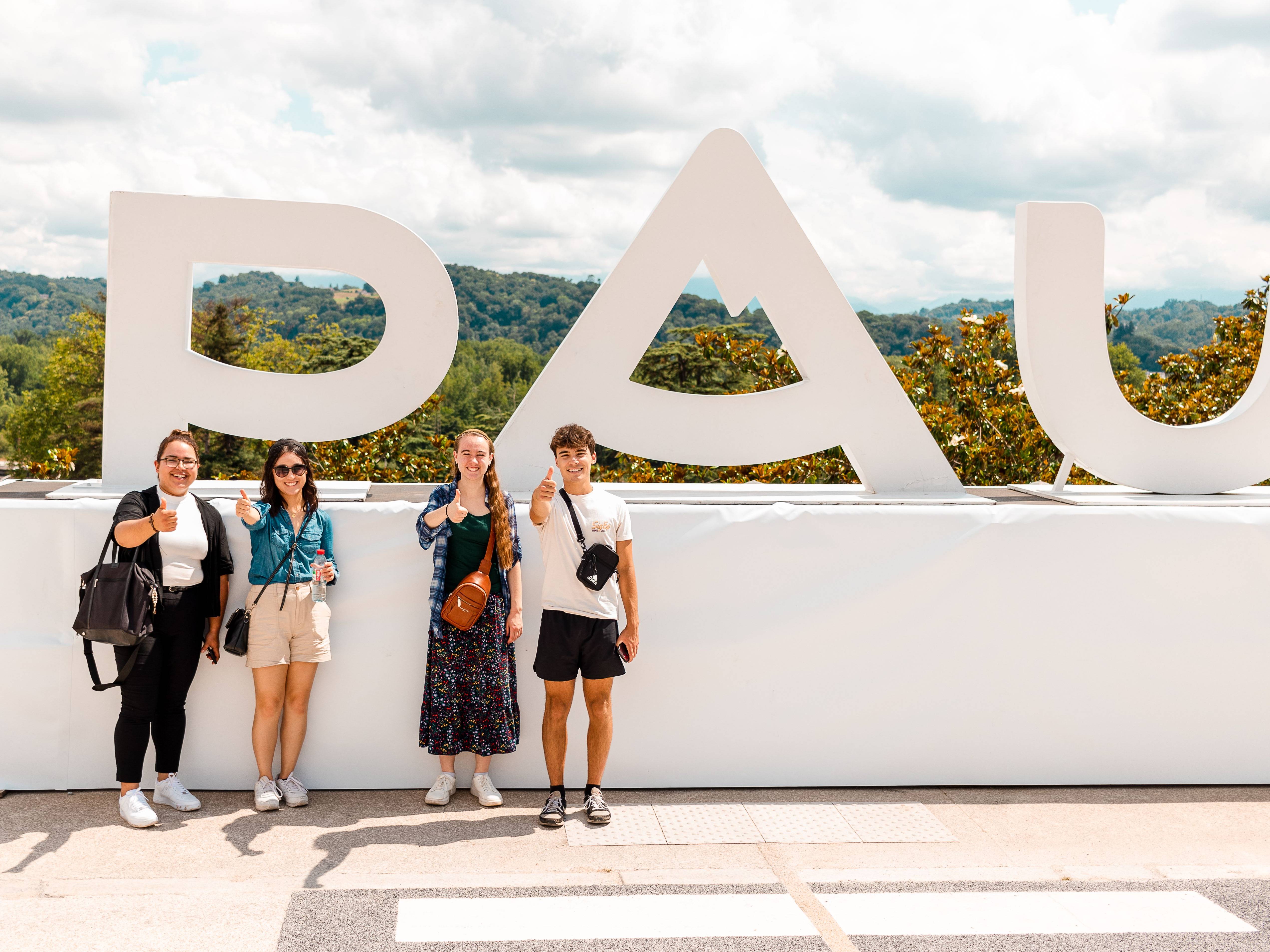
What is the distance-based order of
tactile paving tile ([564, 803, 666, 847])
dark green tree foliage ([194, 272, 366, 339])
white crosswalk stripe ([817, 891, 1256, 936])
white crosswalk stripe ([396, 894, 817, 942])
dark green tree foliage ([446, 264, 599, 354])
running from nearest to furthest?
white crosswalk stripe ([396, 894, 817, 942]), white crosswalk stripe ([817, 891, 1256, 936]), tactile paving tile ([564, 803, 666, 847]), dark green tree foliage ([194, 272, 366, 339]), dark green tree foliage ([446, 264, 599, 354])

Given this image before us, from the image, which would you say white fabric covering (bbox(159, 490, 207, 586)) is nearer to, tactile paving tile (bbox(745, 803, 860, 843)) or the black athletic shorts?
the black athletic shorts

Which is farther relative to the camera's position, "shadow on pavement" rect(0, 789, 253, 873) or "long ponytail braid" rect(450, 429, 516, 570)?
"long ponytail braid" rect(450, 429, 516, 570)

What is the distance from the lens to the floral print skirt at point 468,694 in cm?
424

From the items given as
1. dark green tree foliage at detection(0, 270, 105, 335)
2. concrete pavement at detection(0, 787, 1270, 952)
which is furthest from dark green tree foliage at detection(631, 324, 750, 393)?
dark green tree foliage at detection(0, 270, 105, 335)

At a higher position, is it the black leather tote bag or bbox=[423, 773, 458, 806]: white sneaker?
the black leather tote bag

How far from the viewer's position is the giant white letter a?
4977 millimetres

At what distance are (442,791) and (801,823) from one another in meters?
1.56

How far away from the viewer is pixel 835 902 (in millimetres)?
3510

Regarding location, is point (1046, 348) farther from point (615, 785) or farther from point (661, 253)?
point (615, 785)

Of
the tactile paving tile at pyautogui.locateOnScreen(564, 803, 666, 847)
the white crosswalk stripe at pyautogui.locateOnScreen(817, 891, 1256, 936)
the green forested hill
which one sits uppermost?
the green forested hill

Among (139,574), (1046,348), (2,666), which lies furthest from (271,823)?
(1046,348)

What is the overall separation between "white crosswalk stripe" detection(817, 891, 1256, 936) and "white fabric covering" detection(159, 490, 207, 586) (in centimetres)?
275

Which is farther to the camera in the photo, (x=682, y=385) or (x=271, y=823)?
(x=682, y=385)

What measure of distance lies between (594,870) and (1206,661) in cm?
314
